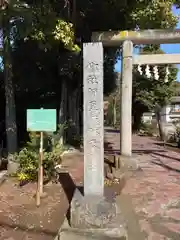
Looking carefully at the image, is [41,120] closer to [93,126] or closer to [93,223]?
[93,126]

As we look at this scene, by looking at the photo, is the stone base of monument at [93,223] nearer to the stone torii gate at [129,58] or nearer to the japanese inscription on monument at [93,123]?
the japanese inscription on monument at [93,123]

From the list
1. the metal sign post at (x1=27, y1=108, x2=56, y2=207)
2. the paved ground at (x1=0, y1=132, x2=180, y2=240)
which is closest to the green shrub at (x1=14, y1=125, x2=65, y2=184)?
the paved ground at (x1=0, y1=132, x2=180, y2=240)

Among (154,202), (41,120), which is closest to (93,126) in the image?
(41,120)

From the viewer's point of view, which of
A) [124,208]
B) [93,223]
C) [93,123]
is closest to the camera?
[93,223]

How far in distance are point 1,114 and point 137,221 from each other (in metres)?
10.3

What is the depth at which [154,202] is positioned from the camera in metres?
6.49

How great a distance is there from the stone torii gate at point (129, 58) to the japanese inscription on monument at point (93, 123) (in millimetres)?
4285

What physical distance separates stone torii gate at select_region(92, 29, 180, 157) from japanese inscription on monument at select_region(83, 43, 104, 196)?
4.28m

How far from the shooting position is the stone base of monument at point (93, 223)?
4.32 meters

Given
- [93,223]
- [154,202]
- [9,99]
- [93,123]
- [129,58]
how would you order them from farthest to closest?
[129,58], [9,99], [154,202], [93,123], [93,223]

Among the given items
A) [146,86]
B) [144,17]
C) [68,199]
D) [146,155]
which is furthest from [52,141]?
[146,86]

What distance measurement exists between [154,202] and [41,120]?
2.82m

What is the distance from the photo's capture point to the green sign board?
635 centimetres

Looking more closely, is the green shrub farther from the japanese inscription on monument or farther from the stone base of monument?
the stone base of monument
